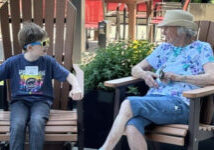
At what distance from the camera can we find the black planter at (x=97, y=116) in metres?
3.81

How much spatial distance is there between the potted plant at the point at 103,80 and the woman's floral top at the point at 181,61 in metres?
0.38

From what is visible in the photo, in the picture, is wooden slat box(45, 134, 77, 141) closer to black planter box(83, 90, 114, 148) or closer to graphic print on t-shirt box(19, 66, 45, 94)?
graphic print on t-shirt box(19, 66, 45, 94)

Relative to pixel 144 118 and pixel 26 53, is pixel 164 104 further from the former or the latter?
pixel 26 53

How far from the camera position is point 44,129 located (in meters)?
3.17

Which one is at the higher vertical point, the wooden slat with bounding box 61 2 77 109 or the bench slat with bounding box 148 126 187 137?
the wooden slat with bounding box 61 2 77 109

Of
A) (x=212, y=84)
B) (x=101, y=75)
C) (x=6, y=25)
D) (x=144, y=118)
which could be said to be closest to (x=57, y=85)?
(x=101, y=75)

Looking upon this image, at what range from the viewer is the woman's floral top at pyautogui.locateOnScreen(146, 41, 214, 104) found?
3355 millimetres

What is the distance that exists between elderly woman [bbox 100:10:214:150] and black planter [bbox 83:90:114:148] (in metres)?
0.43

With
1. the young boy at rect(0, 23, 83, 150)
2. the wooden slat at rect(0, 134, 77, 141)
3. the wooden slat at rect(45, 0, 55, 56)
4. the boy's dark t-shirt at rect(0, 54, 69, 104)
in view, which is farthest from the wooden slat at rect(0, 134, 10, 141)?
the wooden slat at rect(45, 0, 55, 56)

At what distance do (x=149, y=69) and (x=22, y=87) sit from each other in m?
0.98

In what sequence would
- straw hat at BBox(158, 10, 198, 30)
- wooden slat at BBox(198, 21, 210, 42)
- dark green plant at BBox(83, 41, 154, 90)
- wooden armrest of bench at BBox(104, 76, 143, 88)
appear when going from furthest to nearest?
dark green plant at BBox(83, 41, 154, 90), wooden slat at BBox(198, 21, 210, 42), straw hat at BBox(158, 10, 198, 30), wooden armrest of bench at BBox(104, 76, 143, 88)

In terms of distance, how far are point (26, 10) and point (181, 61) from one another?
4.52ft

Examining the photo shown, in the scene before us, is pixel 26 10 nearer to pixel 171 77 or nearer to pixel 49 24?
pixel 49 24

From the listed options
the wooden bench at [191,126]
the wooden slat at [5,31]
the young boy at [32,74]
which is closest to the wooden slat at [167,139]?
the wooden bench at [191,126]
